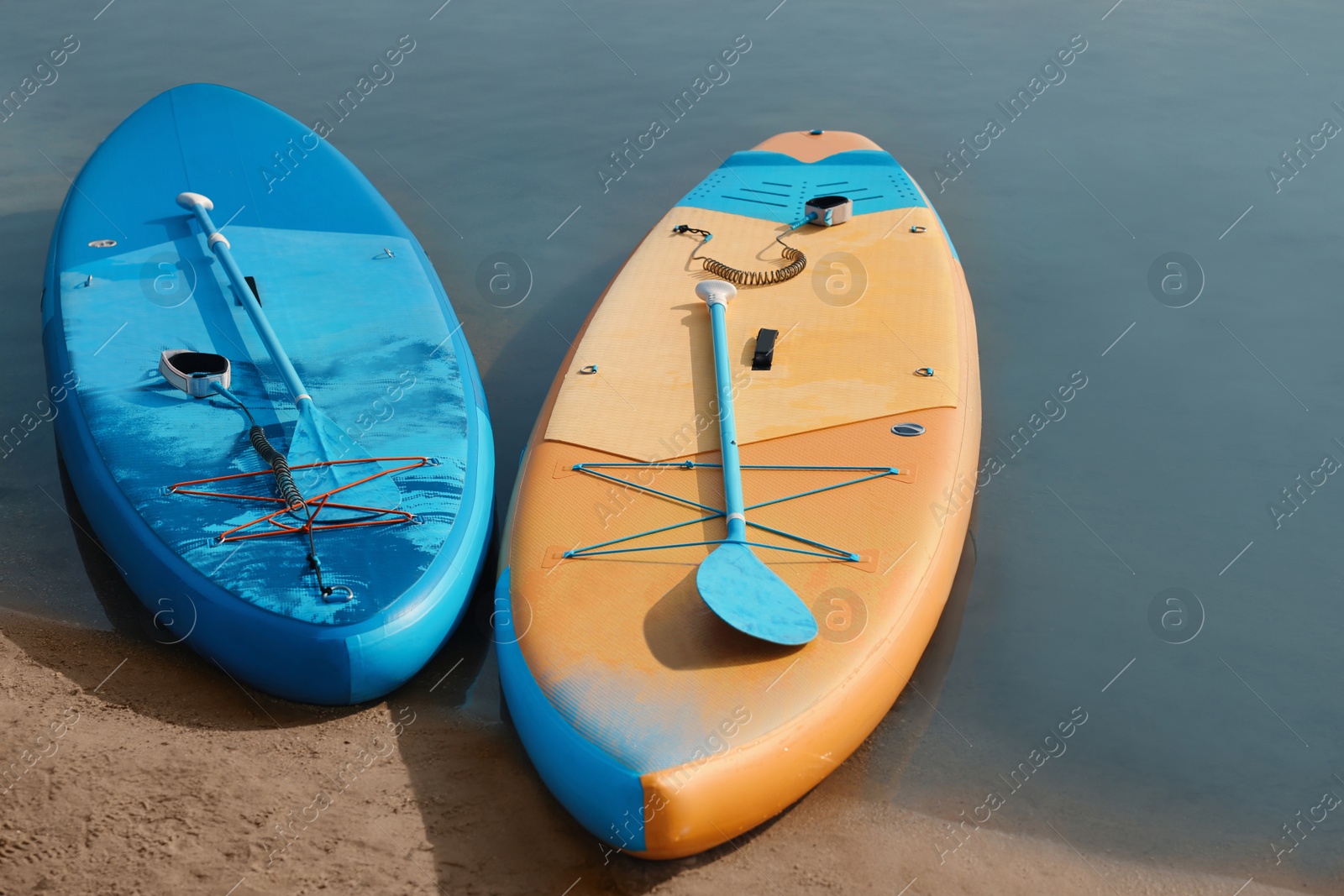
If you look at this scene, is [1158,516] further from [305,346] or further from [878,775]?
[305,346]

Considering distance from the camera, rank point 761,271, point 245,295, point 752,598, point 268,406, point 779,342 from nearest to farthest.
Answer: point 752,598 < point 268,406 < point 779,342 < point 245,295 < point 761,271

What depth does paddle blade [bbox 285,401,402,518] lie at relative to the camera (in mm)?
4496

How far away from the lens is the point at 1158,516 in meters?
5.29

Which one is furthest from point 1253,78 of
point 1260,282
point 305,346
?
point 305,346

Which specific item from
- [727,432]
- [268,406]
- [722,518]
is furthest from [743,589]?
[268,406]

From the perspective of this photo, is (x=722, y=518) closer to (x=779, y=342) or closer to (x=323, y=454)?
(x=779, y=342)

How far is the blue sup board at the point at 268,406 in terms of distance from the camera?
416 centimetres

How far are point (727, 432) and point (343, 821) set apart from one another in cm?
203

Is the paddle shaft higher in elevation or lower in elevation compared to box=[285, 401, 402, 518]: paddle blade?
higher

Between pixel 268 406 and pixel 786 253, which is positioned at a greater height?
pixel 786 253

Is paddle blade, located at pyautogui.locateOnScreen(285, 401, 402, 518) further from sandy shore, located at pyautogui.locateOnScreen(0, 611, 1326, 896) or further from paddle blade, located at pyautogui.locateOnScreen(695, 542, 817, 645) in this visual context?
paddle blade, located at pyautogui.locateOnScreen(695, 542, 817, 645)

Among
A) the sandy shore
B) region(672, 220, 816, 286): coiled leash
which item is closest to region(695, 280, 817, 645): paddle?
the sandy shore

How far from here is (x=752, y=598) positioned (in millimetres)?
3934

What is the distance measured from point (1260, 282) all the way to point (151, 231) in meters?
6.36
